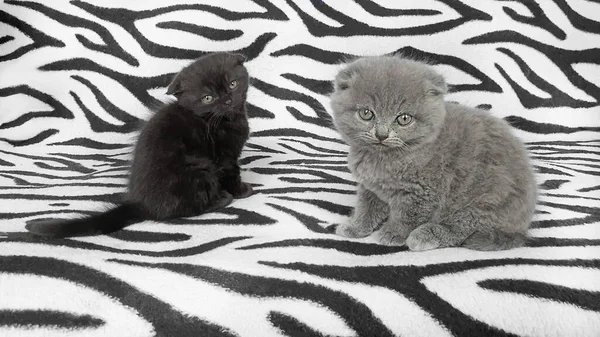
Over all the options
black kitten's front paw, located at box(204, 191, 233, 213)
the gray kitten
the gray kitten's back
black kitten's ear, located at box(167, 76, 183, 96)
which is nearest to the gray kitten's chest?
the gray kitten

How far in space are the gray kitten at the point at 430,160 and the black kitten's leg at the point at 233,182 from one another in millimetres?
472

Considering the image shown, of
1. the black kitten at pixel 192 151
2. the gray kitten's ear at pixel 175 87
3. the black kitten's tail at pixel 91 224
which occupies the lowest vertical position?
the black kitten's tail at pixel 91 224

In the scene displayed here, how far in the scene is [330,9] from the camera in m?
2.09

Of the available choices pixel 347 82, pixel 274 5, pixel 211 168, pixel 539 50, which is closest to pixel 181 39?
pixel 274 5

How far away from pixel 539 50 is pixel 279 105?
42.7 inches

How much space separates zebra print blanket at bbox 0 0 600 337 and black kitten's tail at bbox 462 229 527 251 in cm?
2

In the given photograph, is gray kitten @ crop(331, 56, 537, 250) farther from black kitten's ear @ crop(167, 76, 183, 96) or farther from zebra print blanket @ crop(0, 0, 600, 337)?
black kitten's ear @ crop(167, 76, 183, 96)

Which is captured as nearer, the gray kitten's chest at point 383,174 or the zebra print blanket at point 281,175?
the zebra print blanket at point 281,175

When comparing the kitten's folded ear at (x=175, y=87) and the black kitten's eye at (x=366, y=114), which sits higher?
the kitten's folded ear at (x=175, y=87)

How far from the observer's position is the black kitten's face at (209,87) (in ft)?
4.86

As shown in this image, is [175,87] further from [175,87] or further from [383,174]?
[383,174]

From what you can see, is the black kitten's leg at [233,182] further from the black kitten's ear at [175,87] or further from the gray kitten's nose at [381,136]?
the gray kitten's nose at [381,136]

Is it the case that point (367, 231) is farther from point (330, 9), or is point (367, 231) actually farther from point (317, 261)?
point (330, 9)

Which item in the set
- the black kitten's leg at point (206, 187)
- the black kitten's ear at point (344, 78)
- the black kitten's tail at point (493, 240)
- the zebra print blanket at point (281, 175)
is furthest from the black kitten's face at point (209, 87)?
the black kitten's tail at point (493, 240)
